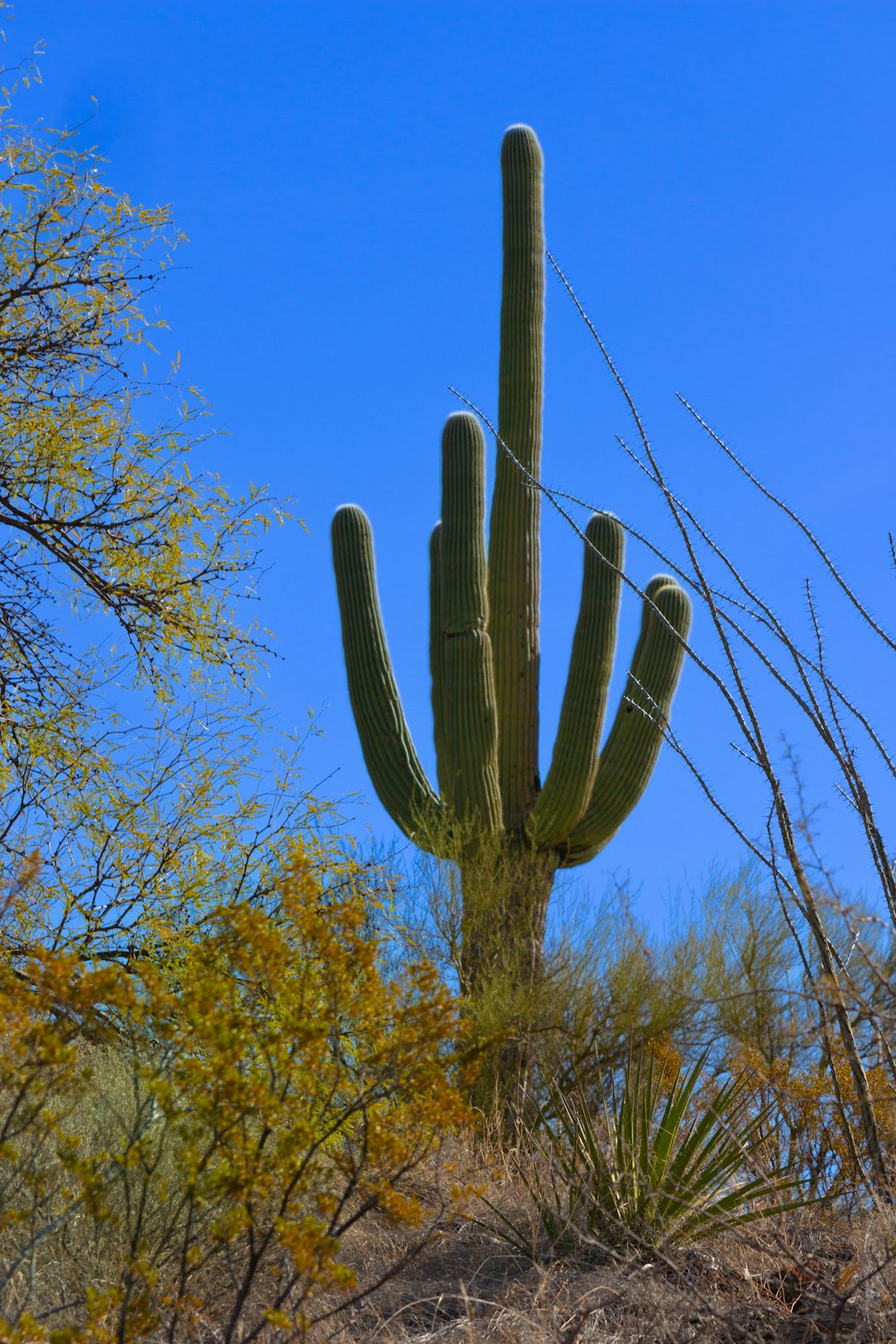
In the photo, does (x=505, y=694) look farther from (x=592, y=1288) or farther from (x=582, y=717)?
(x=592, y=1288)

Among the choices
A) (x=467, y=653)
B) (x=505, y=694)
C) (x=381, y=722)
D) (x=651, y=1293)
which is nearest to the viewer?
(x=651, y=1293)

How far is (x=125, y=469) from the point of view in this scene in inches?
313

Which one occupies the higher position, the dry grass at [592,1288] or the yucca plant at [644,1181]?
the yucca plant at [644,1181]

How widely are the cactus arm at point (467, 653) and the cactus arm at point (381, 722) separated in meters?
0.29

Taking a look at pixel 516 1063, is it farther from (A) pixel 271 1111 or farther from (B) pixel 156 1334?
(A) pixel 271 1111

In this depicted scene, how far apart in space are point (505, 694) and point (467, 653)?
2.61ft

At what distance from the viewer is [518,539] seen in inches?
448

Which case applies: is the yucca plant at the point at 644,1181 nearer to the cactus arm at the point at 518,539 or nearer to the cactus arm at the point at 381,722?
the cactus arm at the point at 381,722

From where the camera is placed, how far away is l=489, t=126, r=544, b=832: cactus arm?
1128cm

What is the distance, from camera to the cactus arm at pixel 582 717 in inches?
422

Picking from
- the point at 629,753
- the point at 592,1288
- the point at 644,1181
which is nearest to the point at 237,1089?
the point at 592,1288

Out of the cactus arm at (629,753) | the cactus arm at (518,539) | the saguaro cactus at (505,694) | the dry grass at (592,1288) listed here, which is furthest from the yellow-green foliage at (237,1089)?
the cactus arm at (518,539)

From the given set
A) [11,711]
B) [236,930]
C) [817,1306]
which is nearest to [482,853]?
[11,711]

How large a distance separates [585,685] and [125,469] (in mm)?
4587
